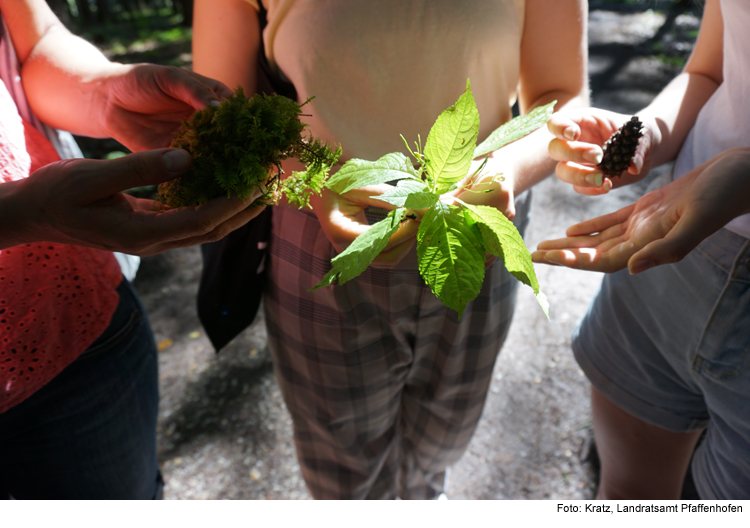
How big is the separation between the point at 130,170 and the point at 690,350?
1751 millimetres

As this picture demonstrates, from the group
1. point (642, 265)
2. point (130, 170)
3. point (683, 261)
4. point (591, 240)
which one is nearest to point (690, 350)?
point (683, 261)

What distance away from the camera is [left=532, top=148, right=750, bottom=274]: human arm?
107 centimetres

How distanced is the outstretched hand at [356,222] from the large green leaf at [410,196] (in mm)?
107

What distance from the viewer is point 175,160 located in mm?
1028

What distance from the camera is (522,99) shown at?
1673 millimetres

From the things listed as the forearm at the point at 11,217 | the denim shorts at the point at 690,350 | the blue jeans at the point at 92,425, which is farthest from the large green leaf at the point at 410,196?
the blue jeans at the point at 92,425

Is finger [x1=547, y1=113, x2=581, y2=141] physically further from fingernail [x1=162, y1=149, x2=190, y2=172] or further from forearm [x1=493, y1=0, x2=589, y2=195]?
fingernail [x1=162, y1=149, x2=190, y2=172]

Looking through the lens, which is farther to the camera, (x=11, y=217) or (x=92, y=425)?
(x=92, y=425)

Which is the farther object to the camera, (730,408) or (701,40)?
(701,40)

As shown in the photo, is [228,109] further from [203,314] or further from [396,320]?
[203,314]

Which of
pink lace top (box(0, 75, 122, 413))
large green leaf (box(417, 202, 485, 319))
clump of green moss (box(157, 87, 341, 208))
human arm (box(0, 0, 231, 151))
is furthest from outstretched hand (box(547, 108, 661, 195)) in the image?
pink lace top (box(0, 75, 122, 413))

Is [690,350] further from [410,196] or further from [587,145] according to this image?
[410,196]
